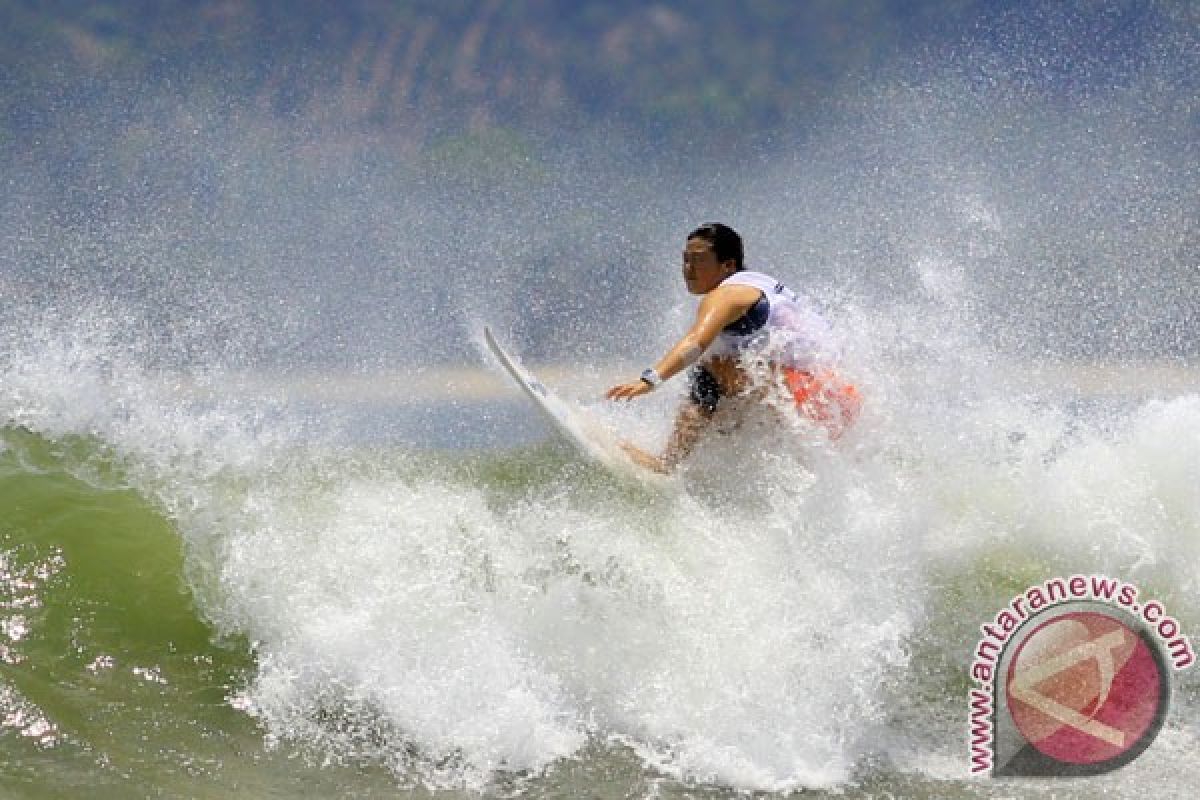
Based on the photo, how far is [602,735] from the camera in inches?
193

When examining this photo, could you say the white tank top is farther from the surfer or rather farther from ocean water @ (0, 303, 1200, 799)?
ocean water @ (0, 303, 1200, 799)

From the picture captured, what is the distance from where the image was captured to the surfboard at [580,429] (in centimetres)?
639

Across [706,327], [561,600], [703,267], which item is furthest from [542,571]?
[703,267]

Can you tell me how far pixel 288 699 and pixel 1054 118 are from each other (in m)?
20.1

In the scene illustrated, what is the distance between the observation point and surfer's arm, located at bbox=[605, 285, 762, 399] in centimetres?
564

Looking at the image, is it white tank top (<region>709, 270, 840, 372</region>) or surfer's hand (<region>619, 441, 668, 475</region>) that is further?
surfer's hand (<region>619, 441, 668, 475</region>)

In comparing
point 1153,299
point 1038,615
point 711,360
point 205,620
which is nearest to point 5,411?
point 205,620

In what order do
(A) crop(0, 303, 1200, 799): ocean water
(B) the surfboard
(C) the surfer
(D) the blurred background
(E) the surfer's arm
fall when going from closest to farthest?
(A) crop(0, 303, 1200, 799): ocean water → (E) the surfer's arm → (C) the surfer → (B) the surfboard → (D) the blurred background

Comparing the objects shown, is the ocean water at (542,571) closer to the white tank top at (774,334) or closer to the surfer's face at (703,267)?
the white tank top at (774,334)

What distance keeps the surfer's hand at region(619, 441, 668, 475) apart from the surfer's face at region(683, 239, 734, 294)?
960 millimetres

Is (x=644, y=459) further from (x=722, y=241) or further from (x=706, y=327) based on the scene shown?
(x=722, y=241)

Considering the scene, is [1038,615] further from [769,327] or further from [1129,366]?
[1129,366]

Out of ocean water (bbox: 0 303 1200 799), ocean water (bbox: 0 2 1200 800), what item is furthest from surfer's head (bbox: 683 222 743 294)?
ocean water (bbox: 0 303 1200 799)

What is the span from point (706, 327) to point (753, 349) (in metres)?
0.39
